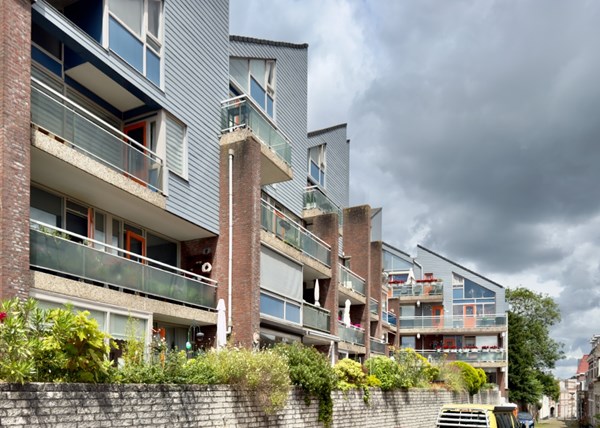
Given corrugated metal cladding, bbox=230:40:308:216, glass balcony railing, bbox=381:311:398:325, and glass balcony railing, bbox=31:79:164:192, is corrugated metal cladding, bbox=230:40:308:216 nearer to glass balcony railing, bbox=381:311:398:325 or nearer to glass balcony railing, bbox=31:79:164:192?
glass balcony railing, bbox=31:79:164:192

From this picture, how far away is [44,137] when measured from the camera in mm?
13281

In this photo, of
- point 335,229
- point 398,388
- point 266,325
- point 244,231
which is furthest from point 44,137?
point 335,229

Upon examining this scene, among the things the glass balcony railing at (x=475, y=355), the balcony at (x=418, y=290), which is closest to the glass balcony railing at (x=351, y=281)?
the glass balcony railing at (x=475, y=355)

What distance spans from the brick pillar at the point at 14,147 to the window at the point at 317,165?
1994cm

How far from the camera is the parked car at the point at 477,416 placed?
47.0 ft

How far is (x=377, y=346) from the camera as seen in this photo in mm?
36062

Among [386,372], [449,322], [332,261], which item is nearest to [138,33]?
[386,372]

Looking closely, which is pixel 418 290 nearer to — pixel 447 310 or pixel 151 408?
pixel 447 310

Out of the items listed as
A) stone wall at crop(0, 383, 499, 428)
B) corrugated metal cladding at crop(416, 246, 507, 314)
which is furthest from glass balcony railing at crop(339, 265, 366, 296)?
corrugated metal cladding at crop(416, 246, 507, 314)

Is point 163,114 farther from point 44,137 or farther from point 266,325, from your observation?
point 266,325

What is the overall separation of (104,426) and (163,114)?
10361mm

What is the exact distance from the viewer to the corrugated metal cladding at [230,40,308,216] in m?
26.5

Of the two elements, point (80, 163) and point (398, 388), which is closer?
point (80, 163)

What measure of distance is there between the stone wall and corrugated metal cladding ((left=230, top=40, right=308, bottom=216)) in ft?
37.1
